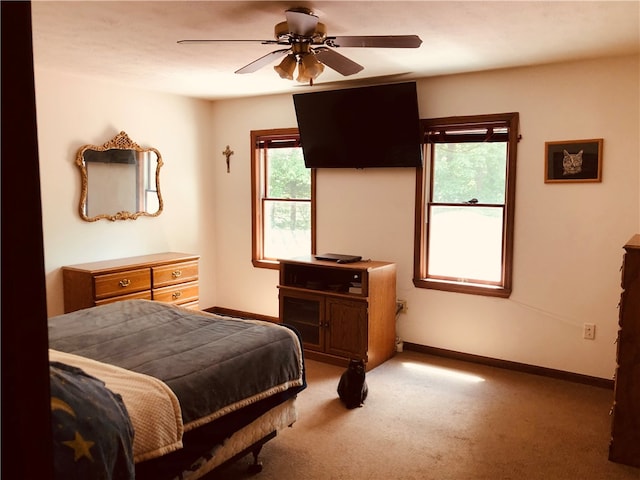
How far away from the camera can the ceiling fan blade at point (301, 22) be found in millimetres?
2417

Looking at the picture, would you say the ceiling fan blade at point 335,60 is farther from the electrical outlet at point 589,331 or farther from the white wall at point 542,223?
the electrical outlet at point 589,331

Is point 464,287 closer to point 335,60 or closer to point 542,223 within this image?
point 542,223

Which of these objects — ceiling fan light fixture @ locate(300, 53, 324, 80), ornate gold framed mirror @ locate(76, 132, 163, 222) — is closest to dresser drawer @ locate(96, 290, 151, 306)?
ornate gold framed mirror @ locate(76, 132, 163, 222)

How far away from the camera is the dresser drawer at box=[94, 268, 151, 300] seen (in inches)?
163

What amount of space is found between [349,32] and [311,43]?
1.15 feet

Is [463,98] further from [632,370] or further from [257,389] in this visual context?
[257,389]

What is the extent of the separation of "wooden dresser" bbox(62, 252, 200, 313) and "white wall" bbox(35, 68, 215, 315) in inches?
7.3

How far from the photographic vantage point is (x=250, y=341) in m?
2.58

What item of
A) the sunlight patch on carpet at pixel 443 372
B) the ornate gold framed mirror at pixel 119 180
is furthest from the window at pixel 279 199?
the sunlight patch on carpet at pixel 443 372

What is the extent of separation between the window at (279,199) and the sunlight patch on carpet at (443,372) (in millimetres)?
1534

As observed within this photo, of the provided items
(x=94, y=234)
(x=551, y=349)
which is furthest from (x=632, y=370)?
(x=94, y=234)

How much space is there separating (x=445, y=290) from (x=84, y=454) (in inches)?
136

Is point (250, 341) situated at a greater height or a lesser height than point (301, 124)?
lesser

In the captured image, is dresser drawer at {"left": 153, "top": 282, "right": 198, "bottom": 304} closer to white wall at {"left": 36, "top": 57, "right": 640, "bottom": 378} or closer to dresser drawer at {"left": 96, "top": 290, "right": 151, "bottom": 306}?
dresser drawer at {"left": 96, "top": 290, "right": 151, "bottom": 306}
